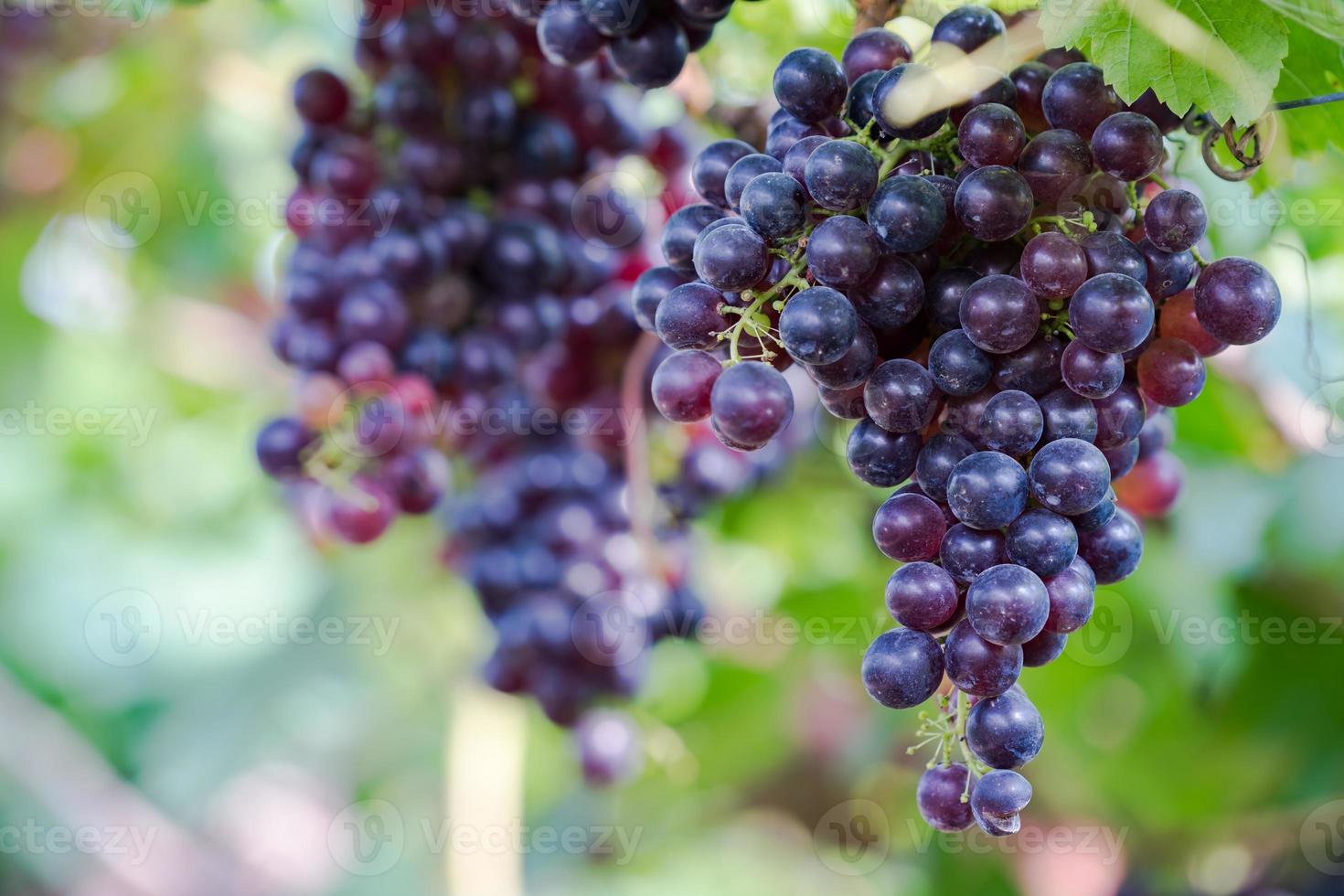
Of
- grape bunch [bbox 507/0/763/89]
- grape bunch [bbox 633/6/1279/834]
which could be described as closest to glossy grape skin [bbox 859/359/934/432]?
grape bunch [bbox 633/6/1279/834]

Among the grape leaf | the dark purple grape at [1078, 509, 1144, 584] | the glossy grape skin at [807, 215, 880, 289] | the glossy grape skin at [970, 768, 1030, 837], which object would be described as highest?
the grape leaf

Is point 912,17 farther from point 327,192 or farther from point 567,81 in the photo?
point 327,192

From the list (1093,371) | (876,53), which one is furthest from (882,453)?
(876,53)

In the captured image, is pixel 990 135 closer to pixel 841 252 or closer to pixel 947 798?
pixel 841 252

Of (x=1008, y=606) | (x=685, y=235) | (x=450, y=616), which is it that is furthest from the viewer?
(x=450, y=616)

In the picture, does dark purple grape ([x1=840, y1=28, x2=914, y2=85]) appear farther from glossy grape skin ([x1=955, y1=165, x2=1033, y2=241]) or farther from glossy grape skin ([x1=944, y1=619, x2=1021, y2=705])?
glossy grape skin ([x1=944, y1=619, x2=1021, y2=705])

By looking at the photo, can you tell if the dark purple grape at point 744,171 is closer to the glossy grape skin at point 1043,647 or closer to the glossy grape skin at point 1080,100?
the glossy grape skin at point 1080,100

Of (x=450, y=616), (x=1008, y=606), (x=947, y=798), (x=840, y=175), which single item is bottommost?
(x=450, y=616)
